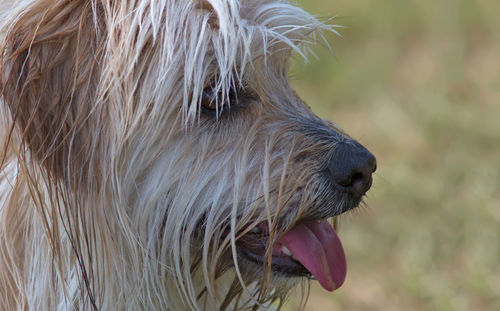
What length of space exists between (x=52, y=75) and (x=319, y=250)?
101 centimetres

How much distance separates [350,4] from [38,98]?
239 inches

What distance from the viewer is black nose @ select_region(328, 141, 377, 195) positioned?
252 centimetres

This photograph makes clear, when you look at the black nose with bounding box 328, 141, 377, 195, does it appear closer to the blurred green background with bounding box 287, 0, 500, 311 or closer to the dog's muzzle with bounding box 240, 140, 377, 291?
the dog's muzzle with bounding box 240, 140, 377, 291

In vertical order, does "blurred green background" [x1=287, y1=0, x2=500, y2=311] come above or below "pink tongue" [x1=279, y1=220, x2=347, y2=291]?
below

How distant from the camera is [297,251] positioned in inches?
101

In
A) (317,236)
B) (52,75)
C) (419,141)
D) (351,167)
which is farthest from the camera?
(419,141)

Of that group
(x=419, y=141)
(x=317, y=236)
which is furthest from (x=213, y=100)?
(x=419, y=141)

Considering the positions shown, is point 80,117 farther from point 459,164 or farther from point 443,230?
point 459,164

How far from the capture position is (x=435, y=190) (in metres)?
5.36

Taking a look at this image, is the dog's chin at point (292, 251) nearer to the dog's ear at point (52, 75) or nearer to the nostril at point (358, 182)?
the nostril at point (358, 182)

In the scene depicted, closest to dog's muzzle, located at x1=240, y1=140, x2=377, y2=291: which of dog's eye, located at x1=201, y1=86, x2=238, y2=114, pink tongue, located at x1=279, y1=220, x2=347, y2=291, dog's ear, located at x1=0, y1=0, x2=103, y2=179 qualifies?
pink tongue, located at x1=279, y1=220, x2=347, y2=291

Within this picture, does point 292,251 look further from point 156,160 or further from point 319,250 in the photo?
point 156,160

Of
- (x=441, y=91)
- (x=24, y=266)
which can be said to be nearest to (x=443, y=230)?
(x=441, y=91)

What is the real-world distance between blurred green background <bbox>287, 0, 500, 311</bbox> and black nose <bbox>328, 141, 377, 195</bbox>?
26.6 inches
